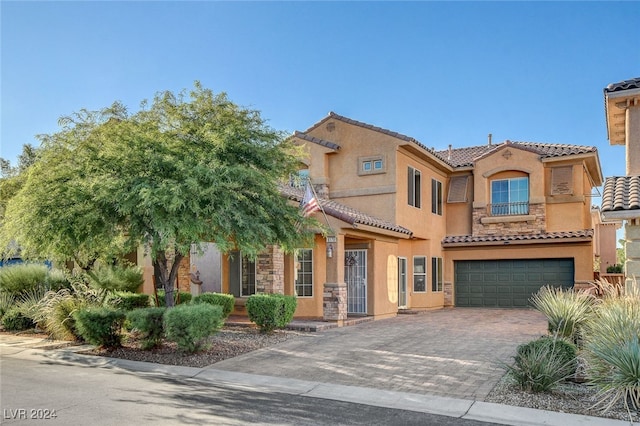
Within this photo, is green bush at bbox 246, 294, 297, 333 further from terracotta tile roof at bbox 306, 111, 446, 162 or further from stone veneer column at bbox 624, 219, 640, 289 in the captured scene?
terracotta tile roof at bbox 306, 111, 446, 162

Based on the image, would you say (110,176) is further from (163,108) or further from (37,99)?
(37,99)

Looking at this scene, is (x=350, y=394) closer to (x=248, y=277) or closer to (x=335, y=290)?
(x=335, y=290)

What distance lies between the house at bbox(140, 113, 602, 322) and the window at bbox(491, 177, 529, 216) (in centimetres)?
5

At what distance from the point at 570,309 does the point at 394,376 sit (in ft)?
17.0

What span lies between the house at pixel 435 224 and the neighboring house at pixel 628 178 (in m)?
7.87

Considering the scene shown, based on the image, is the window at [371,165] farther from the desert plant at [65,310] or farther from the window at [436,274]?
the desert plant at [65,310]

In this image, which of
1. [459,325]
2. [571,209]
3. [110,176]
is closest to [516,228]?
[571,209]

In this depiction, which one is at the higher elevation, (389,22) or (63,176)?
(389,22)

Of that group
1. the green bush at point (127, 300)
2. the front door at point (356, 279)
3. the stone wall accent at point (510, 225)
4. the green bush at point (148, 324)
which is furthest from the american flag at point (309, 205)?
the stone wall accent at point (510, 225)

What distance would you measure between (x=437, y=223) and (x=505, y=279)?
4.17 metres

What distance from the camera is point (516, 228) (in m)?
23.6

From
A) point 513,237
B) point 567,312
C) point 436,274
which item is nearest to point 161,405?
point 567,312

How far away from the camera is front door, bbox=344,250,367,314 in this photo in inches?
741

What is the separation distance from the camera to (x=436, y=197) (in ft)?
80.2
